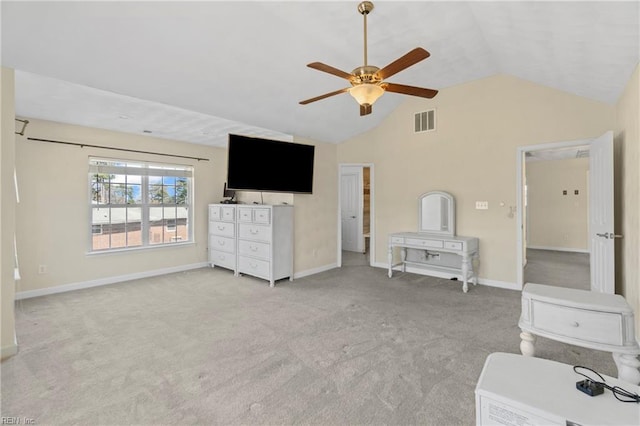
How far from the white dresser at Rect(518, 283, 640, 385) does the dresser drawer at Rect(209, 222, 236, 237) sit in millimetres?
4401

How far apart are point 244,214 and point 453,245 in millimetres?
3334

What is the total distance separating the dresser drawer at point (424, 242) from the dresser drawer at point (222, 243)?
3.01 m

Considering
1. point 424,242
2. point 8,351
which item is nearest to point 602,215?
point 424,242

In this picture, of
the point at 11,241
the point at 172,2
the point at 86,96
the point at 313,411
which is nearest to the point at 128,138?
the point at 86,96

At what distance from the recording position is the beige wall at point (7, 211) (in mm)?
2541

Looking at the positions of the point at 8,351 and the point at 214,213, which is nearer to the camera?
the point at 8,351

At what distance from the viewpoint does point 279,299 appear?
4.02 metres

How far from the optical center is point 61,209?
14.3ft

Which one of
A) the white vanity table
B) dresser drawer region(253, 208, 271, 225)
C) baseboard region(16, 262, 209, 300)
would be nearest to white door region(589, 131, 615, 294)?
the white vanity table

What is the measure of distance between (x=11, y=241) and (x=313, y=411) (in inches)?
115

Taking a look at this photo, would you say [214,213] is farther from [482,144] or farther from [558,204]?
[558,204]

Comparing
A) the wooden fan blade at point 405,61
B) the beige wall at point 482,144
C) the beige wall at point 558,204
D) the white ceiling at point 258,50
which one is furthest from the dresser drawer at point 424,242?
the beige wall at point 558,204

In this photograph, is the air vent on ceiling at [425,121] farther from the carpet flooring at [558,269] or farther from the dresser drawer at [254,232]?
the dresser drawer at [254,232]

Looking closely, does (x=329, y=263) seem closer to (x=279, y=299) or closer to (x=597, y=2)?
(x=279, y=299)
